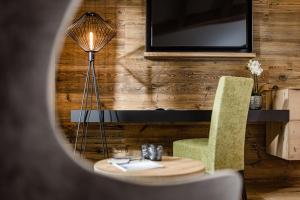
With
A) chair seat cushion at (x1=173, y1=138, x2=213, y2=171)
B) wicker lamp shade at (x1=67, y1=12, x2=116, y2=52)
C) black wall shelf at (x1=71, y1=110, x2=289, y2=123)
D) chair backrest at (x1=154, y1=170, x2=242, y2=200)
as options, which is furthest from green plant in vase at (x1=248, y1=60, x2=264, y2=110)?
chair backrest at (x1=154, y1=170, x2=242, y2=200)

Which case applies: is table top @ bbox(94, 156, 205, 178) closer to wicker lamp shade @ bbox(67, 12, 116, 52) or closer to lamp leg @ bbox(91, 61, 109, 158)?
lamp leg @ bbox(91, 61, 109, 158)

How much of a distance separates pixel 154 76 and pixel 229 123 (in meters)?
1.20

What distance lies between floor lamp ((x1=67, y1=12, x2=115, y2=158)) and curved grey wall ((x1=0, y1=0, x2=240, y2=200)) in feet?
10.4

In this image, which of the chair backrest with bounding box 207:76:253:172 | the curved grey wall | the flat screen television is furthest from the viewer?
the flat screen television

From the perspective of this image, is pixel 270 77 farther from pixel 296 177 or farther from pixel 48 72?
pixel 48 72

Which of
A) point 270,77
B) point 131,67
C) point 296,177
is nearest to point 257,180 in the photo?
point 296,177

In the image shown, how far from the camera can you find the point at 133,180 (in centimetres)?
31

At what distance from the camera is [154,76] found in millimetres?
3828

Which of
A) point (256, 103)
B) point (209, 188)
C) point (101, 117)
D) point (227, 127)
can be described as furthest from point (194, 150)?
point (209, 188)

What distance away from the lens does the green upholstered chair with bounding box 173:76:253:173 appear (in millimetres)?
2756

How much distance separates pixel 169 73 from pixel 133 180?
3.55m

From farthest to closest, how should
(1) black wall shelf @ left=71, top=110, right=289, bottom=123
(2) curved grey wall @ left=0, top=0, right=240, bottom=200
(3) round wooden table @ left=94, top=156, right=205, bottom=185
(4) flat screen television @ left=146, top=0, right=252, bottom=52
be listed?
(4) flat screen television @ left=146, top=0, right=252, bottom=52, (1) black wall shelf @ left=71, top=110, right=289, bottom=123, (3) round wooden table @ left=94, top=156, right=205, bottom=185, (2) curved grey wall @ left=0, top=0, right=240, bottom=200

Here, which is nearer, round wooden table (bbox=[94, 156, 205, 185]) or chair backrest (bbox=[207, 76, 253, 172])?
round wooden table (bbox=[94, 156, 205, 185])

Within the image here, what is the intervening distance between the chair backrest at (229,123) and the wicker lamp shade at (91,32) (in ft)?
4.26
